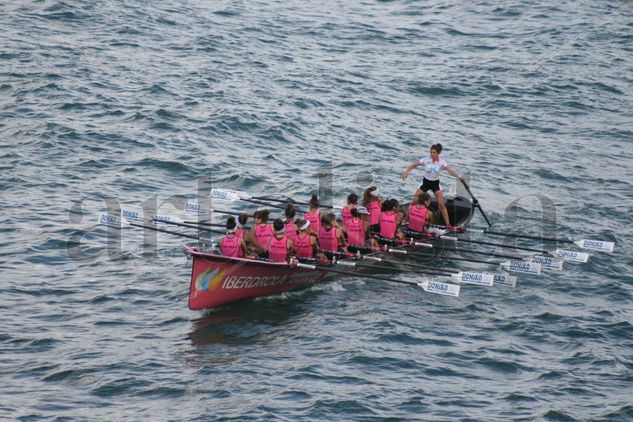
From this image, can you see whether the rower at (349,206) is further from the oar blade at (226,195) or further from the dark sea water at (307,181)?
the oar blade at (226,195)

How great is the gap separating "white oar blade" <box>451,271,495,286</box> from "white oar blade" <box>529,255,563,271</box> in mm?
2385

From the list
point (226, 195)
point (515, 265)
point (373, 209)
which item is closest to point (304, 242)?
point (373, 209)

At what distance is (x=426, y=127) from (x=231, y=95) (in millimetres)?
→ 8470

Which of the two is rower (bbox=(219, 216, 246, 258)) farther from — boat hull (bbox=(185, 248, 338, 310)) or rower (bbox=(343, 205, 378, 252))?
rower (bbox=(343, 205, 378, 252))

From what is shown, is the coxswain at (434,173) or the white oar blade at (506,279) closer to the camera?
the white oar blade at (506,279)

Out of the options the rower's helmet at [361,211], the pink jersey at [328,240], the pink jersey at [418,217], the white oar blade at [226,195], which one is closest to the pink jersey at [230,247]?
the pink jersey at [328,240]

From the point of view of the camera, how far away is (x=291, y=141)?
3625cm

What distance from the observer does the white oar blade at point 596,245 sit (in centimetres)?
2616

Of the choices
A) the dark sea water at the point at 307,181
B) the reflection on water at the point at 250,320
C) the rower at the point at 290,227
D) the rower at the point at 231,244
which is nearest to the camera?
the dark sea water at the point at 307,181

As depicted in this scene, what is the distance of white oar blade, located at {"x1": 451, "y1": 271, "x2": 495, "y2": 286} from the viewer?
23.4 m

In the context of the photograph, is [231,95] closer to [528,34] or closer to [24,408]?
[528,34]

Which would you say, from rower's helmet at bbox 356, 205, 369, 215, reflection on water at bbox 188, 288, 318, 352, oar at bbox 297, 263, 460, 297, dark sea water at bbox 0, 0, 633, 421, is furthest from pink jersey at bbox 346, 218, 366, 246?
reflection on water at bbox 188, 288, 318, 352

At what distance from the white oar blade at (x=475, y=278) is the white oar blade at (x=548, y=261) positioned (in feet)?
7.82

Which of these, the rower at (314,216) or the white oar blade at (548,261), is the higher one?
the rower at (314,216)
